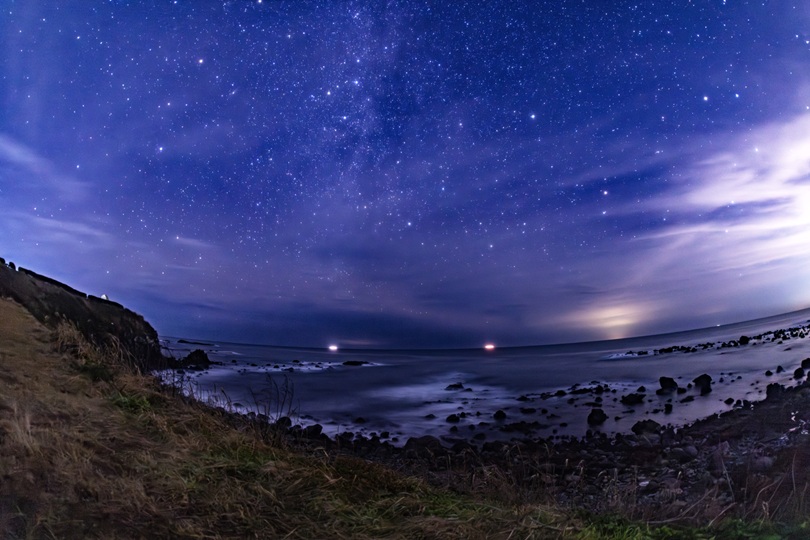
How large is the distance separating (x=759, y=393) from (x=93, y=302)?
2755cm

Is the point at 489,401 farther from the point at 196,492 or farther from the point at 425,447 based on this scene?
the point at 196,492

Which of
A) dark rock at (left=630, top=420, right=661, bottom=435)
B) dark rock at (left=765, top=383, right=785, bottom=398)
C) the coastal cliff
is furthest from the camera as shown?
dark rock at (left=765, top=383, right=785, bottom=398)

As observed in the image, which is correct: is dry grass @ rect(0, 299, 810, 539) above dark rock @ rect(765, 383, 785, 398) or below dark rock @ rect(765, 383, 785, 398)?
above

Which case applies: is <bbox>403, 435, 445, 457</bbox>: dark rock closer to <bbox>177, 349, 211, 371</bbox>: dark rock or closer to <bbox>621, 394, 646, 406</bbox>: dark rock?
<bbox>621, 394, 646, 406</bbox>: dark rock

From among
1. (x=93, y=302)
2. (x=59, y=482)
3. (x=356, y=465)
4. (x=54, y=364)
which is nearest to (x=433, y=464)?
(x=356, y=465)

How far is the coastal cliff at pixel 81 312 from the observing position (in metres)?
10.8

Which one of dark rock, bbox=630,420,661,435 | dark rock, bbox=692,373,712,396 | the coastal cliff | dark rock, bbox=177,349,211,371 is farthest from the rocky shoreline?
dark rock, bbox=177,349,211,371

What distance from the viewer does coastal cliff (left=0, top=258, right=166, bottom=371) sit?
35.3ft

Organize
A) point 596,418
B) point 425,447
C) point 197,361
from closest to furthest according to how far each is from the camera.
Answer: point 425,447, point 596,418, point 197,361

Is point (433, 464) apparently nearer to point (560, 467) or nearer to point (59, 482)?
point (560, 467)

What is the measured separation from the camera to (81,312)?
52.1 ft

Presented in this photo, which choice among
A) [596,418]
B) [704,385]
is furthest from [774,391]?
[596,418]

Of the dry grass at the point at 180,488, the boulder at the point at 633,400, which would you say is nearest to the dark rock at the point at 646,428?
the boulder at the point at 633,400

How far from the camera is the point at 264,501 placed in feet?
11.6
